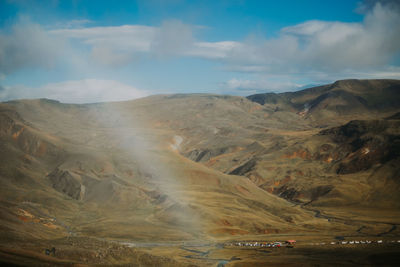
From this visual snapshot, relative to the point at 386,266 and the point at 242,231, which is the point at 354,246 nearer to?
the point at 386,266

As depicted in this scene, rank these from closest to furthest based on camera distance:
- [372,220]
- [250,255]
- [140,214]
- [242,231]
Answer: [250,255] → [242,231] → [140,214] → [372,220]

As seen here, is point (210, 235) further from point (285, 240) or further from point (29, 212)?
point (29, 212)

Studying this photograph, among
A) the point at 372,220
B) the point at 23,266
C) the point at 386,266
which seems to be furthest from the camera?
the point at 372,220

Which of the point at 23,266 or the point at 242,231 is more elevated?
the point at 23,266

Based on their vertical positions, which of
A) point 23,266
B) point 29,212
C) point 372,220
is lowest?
point 372,220

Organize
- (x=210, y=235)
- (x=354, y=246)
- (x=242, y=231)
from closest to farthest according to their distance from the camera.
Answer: (x=354, y=246)
(x=210, y=235)
(x=242, y=231)

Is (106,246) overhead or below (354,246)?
overhead

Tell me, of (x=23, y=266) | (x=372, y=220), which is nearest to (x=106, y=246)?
(x=23, y=266)

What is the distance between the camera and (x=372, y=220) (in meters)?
199

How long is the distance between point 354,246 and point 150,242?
2288 inches

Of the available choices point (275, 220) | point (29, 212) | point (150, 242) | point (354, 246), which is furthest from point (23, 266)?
point (275, 220)

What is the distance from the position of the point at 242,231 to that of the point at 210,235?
15400 mm

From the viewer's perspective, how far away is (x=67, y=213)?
183m

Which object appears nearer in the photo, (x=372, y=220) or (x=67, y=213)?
(x=67, y=213)
